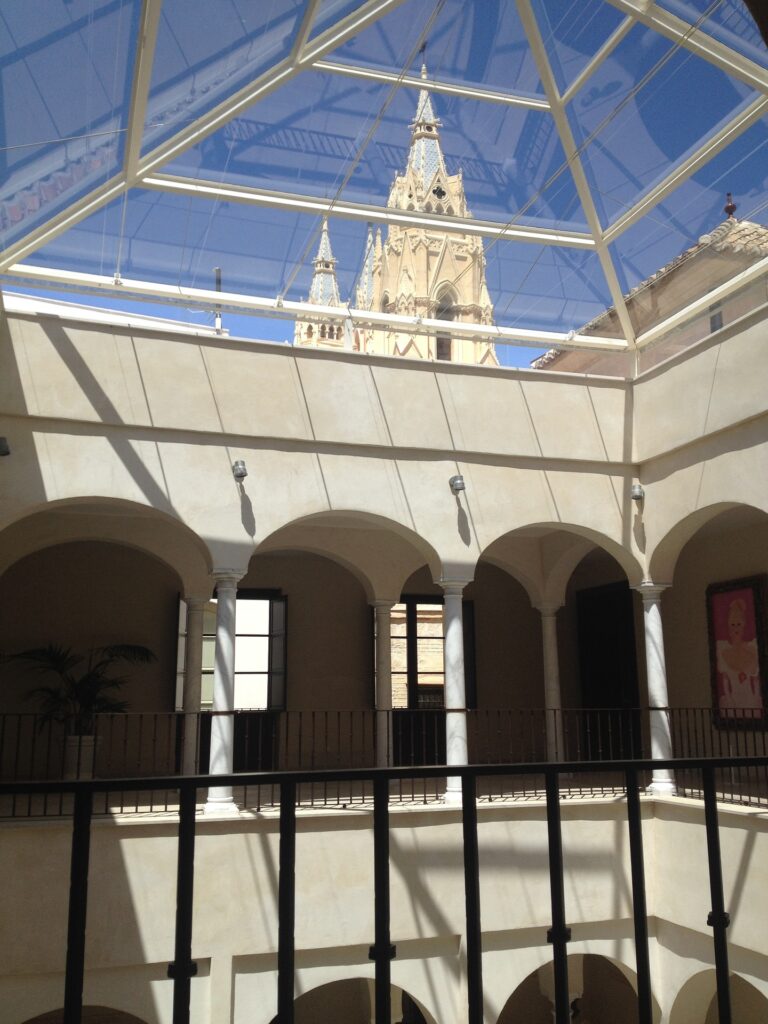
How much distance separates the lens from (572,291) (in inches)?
446

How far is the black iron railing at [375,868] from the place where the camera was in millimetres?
1723

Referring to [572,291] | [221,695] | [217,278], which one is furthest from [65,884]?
[572,291]

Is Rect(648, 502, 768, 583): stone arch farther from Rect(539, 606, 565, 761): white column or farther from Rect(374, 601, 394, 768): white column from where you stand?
Rect(374, 601, 394, 768): white column

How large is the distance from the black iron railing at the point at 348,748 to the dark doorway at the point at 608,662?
0.28 ft

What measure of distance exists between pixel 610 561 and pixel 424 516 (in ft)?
16.7

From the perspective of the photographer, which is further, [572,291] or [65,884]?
[572,291]

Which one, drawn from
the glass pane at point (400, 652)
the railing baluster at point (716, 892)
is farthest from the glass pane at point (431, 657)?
the railing baluster at point (716, 892)

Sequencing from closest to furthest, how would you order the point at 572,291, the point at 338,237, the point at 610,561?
1. the point at 338,237
2. the point at 572,291
3. the point at 610,561

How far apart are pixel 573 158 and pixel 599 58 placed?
1171 mm

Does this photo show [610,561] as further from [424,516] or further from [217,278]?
[217,278]

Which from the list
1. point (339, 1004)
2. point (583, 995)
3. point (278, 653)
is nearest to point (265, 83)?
point (278, 653)

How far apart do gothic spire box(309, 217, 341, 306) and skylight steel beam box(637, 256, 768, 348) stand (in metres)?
3.81

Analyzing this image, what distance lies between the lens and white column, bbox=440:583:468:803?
385 inches

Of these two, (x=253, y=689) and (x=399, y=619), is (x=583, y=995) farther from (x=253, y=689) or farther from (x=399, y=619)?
(x=253, y=689)
